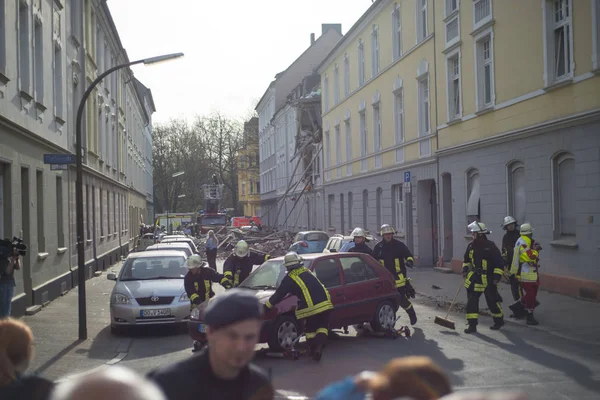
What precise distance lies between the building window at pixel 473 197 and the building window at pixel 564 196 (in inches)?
179

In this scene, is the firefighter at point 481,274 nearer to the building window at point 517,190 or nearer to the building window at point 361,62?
the building window at point 517,190

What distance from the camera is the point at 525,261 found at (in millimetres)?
12727

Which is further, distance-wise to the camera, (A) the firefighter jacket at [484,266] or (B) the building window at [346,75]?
(B) the building window at [346,75]

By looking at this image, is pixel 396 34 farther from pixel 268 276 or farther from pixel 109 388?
pixel 109 388

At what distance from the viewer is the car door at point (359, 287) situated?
450 inches

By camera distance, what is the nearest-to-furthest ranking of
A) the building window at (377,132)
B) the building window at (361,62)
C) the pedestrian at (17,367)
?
the pedestrian at (17,367) → the building window at (377,132) → the building window at (361,62)

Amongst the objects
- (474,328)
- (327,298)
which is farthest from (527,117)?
(327,298)

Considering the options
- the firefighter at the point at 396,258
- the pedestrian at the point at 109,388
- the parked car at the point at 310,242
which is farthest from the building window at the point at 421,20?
the pedestrian at the point at 109,388

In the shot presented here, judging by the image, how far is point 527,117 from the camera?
1814cm

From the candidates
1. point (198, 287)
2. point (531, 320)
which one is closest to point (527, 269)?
point (531, 320)

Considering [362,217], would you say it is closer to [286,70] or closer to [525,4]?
[525,4]

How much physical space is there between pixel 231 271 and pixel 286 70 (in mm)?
53923

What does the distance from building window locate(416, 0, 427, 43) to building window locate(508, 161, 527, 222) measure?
28.6 ft

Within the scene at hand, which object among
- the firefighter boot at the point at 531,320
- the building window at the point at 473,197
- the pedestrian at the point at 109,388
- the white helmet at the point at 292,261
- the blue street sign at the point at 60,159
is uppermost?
the blue street sign at the point at 60,159
